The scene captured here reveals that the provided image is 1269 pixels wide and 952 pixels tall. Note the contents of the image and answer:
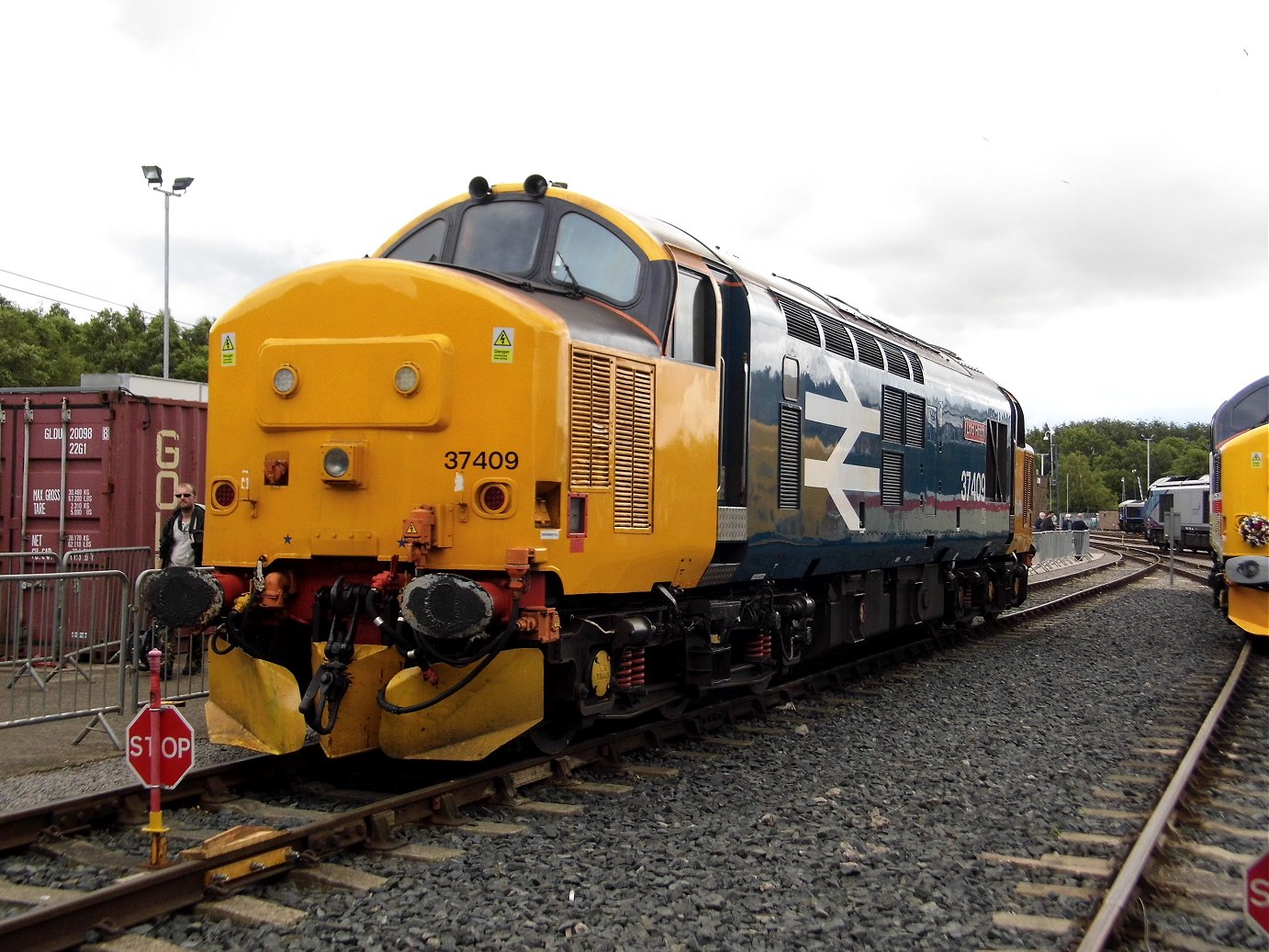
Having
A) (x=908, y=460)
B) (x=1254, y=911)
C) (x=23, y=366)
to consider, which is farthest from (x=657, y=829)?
(x=23, y=366)

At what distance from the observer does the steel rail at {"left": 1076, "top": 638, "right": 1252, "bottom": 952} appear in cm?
442

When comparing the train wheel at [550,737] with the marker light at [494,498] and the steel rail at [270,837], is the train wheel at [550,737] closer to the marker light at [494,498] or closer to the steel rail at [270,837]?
the steel rail at [270,837]

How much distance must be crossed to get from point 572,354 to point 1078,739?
503 centimetres

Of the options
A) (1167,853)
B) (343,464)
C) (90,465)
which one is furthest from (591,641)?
(90,465)

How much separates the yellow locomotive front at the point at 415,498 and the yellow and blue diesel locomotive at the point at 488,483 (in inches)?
0.6

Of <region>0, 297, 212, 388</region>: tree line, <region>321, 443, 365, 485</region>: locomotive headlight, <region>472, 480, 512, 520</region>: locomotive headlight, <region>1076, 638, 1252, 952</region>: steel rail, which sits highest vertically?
<region>0, 297, 212, 388</region>: tree line

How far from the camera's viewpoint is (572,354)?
638 cm

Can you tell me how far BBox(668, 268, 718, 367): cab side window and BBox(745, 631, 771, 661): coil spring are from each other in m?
2.33

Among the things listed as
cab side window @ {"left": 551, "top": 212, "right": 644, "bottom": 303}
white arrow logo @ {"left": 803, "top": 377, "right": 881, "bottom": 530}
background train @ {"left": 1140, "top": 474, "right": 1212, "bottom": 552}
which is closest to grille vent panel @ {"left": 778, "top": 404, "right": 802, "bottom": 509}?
white arrow logo @ {"left": 803, "top": 377, "right": 881, "bottom": 530}

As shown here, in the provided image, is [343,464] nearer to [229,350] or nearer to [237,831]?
[229,350]

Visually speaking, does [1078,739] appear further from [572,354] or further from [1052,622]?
[1052,622]

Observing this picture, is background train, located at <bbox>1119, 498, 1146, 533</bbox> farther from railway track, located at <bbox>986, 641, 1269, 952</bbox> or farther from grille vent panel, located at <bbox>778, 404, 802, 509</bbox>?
grille vent panel, located at <bbox>778, 404, 802, 509</bbox>

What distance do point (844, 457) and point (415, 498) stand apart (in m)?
4.58

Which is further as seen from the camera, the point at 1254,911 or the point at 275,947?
the point at 275,947
